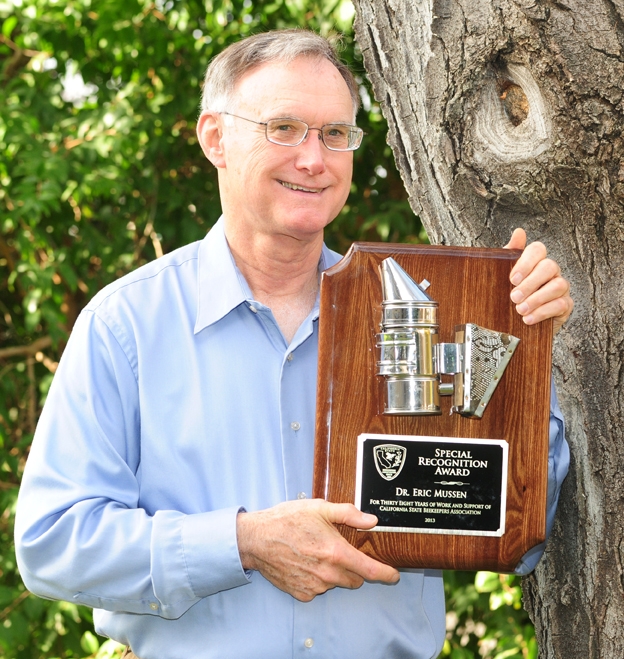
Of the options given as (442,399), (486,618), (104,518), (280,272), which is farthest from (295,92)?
(486,618)

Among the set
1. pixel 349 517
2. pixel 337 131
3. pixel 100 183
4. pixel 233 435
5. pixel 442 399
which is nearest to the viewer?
pixel 349 517

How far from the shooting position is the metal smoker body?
1534 millimetres

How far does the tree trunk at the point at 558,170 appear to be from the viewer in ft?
5.34

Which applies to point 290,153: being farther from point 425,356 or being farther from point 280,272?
point 425,356

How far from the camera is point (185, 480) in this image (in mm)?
1686

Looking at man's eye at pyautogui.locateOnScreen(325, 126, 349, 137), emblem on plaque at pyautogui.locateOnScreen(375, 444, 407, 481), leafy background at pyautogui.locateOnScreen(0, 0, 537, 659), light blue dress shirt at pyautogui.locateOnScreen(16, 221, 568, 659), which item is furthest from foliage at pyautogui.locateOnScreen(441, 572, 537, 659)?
man's eye at pyautogui.locateOnScreen(325, 126, 349, 137)

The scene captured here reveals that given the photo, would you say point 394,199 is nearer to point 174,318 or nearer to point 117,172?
point 117,172

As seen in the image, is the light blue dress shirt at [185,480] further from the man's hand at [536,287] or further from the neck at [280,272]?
the man's hand at [536,287]

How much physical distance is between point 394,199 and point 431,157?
1.92m

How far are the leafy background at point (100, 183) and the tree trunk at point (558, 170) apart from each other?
1.18 m

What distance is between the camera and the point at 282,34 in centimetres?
191

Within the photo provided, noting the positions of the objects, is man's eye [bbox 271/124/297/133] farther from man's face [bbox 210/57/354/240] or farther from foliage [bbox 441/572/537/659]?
foliage [bbox 441/572/537/659]

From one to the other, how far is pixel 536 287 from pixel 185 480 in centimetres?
73

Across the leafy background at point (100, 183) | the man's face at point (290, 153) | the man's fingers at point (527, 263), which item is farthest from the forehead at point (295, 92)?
the leafy background at point (100, 183)
